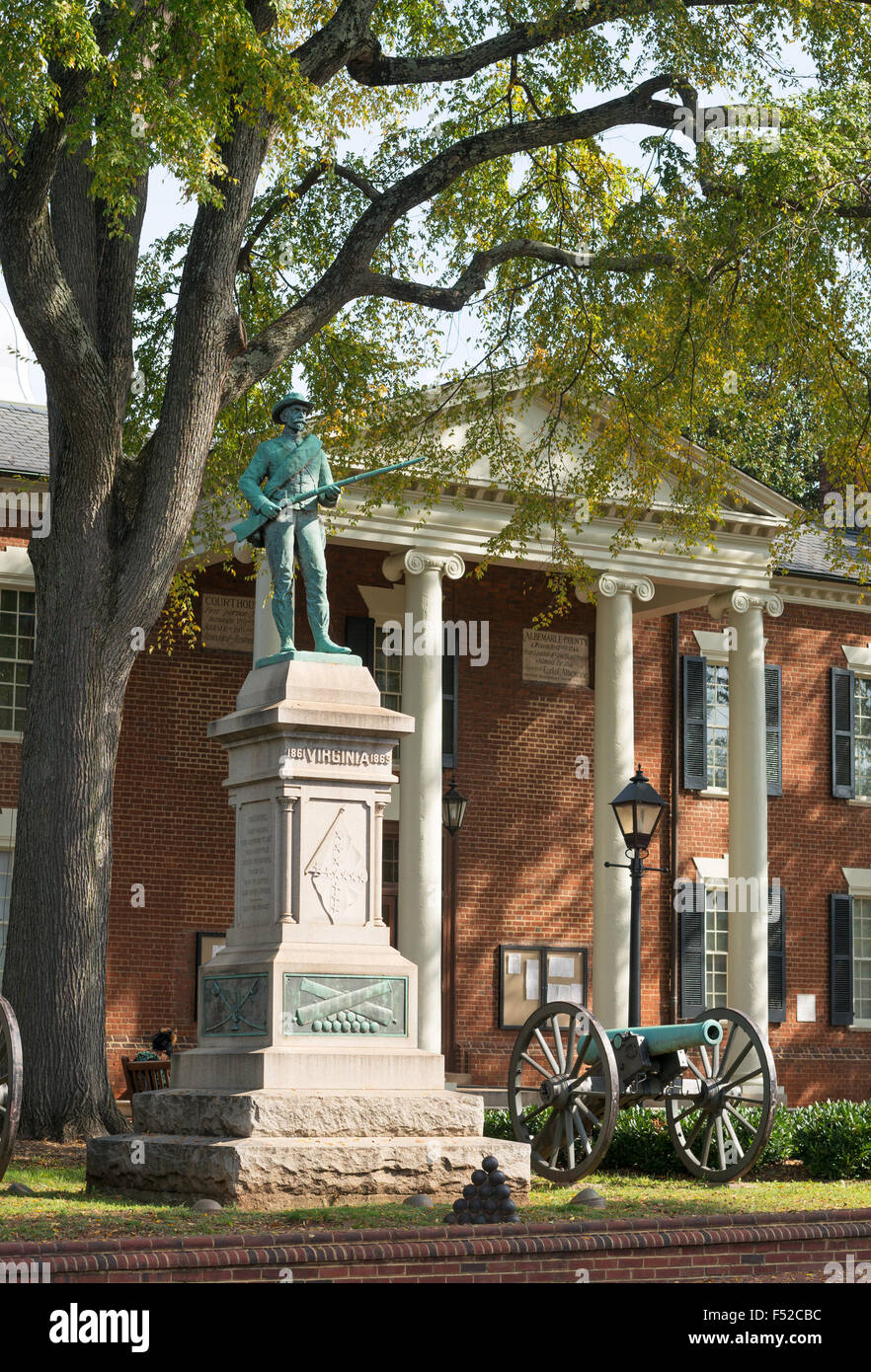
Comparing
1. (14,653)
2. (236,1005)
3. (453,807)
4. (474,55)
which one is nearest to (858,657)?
(453,807)

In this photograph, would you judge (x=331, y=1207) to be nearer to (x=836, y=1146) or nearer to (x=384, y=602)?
(x=836, y=1146)

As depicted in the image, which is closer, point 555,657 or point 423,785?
point 423,785

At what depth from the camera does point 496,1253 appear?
337 inches

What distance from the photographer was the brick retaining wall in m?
7.72

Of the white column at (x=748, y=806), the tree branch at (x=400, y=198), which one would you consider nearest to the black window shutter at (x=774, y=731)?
the white column at (x=748, y=806)

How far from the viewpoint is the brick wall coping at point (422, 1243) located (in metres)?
7.68

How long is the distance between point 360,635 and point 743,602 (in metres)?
5.25

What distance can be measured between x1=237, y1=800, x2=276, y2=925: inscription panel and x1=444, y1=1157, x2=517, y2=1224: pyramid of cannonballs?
9.16 ft

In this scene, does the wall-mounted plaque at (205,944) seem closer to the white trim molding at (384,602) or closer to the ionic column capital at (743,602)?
the white trim molding at (384,602)

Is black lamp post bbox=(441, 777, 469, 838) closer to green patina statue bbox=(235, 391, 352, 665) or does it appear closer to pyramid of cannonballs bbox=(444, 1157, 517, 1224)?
green patina statue bbox=(235, 391, 352, 665)

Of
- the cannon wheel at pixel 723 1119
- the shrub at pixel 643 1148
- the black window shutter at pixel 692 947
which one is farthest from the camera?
the black window shutter at pixel 692 947

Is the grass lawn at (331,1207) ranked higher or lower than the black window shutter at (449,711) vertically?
A: lower

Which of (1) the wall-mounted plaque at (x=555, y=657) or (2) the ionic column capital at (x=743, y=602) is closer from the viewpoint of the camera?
(2) the ionic column capital at (x=743, y=602)

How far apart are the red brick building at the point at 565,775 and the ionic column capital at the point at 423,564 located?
6 cm
